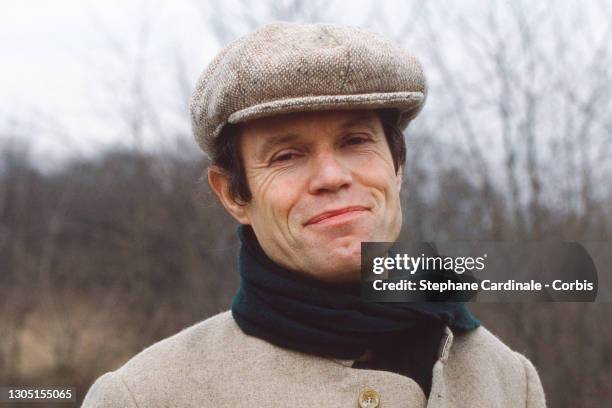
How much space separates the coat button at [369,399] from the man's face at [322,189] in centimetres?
29

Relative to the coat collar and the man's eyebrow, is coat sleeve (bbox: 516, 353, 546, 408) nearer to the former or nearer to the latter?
the coat collar

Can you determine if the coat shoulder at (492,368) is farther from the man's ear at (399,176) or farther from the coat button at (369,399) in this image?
the man's ear at (399,176)

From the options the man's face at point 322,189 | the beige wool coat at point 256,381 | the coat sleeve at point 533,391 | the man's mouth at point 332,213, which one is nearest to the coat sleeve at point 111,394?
the beige wool coat at point 256,381

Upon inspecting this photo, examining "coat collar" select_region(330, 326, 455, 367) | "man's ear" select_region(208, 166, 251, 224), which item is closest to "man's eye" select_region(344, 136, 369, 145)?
"man's ear" select_region(208, 166, 251, 224)

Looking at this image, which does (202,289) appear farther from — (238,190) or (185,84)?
(238,190)

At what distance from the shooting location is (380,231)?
1962mm

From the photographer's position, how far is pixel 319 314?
196 cm

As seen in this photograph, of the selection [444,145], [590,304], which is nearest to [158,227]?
[444,145]

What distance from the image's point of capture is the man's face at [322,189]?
191 cm

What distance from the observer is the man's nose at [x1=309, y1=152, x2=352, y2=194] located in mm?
1883

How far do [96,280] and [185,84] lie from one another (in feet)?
9.58

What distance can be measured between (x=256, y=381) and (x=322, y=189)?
1.74ft

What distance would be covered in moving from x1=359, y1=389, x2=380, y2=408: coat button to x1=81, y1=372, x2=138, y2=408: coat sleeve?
565 mm

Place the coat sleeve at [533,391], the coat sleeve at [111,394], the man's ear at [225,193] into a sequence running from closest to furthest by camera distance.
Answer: the coat sleeve at [111,394] < the man's ear at [225,193] < the coat sleeve at [533,391]
